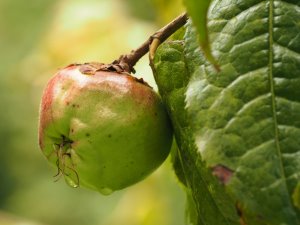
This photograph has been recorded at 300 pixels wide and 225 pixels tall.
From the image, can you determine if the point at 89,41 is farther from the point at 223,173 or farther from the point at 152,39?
the point at 223,173

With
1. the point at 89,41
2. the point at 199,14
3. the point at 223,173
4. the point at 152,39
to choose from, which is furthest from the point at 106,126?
the point at 89,41

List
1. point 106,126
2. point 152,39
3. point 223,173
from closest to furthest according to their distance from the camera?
point 223,173
point 106,126
point 152,39

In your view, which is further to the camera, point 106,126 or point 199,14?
point 106,126

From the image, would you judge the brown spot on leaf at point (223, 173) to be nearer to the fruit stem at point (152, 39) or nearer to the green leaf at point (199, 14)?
the green leaf at point (199, 14)

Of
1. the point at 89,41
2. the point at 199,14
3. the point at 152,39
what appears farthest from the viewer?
the point at 89,41

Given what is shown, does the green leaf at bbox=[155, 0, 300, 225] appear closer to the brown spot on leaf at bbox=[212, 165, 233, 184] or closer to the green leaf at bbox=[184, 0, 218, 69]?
the brown spot on leaf at bbox=[212, 165, 233, 184]

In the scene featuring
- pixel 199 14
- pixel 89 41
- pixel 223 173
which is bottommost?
pixel 89 41
